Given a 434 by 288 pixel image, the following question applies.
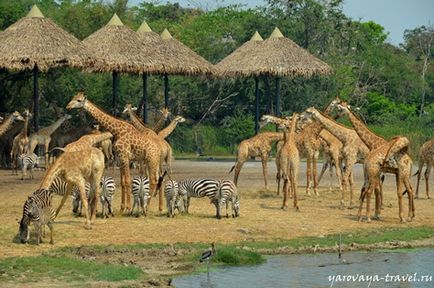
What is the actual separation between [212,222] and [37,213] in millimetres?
4247

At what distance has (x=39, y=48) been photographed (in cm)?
2862

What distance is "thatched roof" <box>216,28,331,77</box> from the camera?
113ft

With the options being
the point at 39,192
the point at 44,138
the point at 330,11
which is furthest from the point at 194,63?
the point at 39,192

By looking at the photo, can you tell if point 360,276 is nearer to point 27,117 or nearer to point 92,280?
point 92,280

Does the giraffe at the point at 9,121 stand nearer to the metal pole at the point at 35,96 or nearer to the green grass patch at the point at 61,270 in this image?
the metal pole at the point at 35,96

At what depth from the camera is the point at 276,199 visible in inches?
930

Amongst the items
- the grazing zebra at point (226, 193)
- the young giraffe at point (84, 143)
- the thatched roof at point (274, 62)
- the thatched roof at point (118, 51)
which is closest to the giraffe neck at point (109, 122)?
the young giraffe at point (84, 143)

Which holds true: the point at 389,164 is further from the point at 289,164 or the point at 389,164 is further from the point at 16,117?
the point at 16,117

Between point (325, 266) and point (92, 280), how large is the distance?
365 cm

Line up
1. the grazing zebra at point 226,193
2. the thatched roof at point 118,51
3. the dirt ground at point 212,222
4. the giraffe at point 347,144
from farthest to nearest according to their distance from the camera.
→ the thatched roof at point 118,51 → the giraffe at point 347,144 → the grazing zebra at point 226,193 → the dirt ground at point 212,222

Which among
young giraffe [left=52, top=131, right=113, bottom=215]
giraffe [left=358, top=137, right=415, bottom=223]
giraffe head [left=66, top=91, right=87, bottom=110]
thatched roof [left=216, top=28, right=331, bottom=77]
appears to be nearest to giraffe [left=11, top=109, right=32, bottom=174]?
giraffe head [left=66, top=91, right=87, bottom=110]

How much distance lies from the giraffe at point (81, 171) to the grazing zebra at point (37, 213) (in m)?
0.87

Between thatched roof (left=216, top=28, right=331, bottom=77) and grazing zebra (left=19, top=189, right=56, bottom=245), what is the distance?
19.2 meters

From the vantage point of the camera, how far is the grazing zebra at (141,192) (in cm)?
1917
